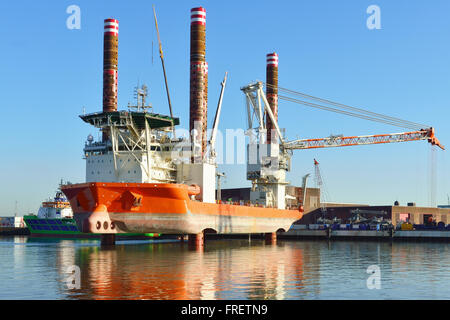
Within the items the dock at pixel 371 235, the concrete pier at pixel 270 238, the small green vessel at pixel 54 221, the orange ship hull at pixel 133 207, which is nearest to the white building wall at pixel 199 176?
the orange ship hull at pixel 133 207

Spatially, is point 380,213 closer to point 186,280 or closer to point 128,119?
point 128,119

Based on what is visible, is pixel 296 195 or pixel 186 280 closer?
pixel 186 280

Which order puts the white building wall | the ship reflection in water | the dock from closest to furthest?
1. the ship reflection in water
2. the white building wall
3. the dock

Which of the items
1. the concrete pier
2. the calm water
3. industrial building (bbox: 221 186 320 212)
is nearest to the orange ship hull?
the calm water

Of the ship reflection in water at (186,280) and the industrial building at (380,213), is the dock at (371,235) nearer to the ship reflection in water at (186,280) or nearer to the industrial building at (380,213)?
the industrial building at (380,213)

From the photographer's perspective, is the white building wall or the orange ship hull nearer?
the orange ship hull

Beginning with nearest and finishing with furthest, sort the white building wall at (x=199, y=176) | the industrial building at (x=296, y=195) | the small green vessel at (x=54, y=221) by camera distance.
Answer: the white building wall at (x=199, y=176)
the small green vessel at (x=54, y=221)
the industrial building at (x=296, y=195)

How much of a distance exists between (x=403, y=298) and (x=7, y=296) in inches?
687

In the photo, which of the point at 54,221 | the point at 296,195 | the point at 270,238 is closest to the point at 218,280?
the point at 270,238

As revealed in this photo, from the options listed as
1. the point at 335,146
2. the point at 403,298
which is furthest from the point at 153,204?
the point at 335,146

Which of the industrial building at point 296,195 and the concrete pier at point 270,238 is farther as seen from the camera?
the industrial building at point 296,195

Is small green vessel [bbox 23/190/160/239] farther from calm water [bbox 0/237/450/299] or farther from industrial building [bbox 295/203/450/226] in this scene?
calm water [bbox 0/237/450/299]

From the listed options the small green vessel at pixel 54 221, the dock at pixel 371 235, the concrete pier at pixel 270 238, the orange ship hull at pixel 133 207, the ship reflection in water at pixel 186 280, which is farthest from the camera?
the small green vessel at pixel 54 221
